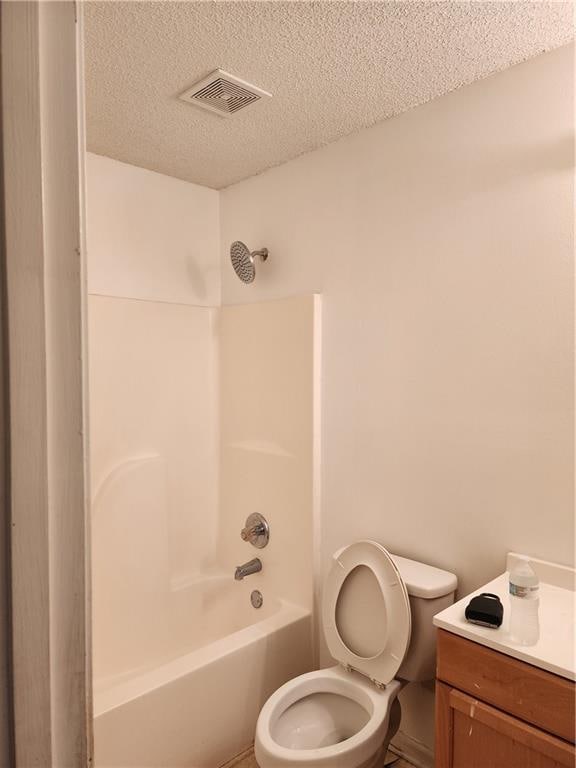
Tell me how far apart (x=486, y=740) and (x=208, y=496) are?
175 cm

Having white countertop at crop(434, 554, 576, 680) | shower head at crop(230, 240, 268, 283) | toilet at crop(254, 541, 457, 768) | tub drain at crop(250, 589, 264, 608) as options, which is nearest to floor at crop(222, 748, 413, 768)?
toilet at crop(254, 541, 457, 768)

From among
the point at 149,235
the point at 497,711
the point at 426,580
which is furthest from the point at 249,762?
the point at 149,235

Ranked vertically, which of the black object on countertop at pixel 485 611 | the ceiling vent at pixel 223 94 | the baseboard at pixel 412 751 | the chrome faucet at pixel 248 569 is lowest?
the baseboard at pixel 412 751

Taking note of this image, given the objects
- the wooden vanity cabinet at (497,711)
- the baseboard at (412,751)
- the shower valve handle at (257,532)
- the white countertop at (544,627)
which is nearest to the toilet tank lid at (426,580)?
the white countertop at (544,627)

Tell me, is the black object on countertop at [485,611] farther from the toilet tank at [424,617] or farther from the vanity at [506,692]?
the toilet tank at [424,617]

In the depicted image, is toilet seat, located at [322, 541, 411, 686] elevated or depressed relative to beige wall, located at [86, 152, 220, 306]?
depressed

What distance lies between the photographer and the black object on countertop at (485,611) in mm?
1302

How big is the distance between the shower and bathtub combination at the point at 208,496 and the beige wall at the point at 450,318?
21 centimetres

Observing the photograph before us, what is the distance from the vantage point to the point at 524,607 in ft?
4.21

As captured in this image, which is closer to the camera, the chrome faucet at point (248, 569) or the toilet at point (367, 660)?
the toilet at point (367, 660)

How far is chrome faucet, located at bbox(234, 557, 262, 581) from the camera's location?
2.42m

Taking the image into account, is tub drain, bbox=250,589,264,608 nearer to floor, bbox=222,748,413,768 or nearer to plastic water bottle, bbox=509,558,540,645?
floor, bbox=222,748,413,768

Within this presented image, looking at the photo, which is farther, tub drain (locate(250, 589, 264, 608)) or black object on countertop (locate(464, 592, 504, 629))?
tub drain (locate(250, 589, 264, 608))

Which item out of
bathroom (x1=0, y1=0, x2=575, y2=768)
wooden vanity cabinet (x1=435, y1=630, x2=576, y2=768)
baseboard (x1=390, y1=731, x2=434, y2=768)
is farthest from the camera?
baseboard (x1=390, y1=731, x2=434, y2=768)
